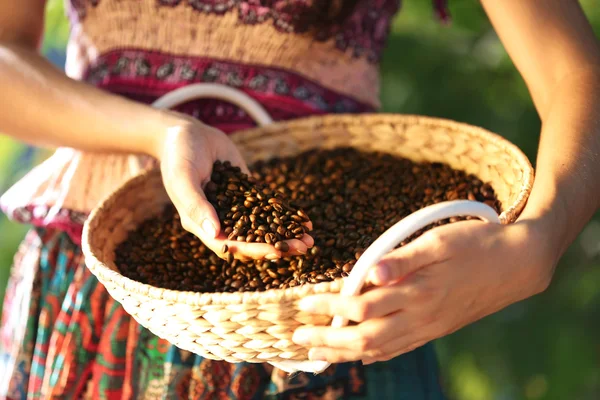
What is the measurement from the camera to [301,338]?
0.90 meters

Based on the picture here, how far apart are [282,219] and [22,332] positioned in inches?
25.8

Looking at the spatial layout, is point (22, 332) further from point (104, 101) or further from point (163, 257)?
point (104, 101)

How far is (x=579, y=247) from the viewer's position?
2.24 metres

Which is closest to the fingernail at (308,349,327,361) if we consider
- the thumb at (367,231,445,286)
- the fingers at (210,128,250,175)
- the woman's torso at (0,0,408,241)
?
the thumb at (367,231,445,286)

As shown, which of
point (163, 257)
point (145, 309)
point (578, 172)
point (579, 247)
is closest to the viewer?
point (145, 309)

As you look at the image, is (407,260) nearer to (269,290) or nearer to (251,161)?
(269,290)

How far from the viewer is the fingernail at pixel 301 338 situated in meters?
0.89

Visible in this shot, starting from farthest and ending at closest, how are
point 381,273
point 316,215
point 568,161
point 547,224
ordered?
point 316,215
point 568,161
point 547,224
point 381,273

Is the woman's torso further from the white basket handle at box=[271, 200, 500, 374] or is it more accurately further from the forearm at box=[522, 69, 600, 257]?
the white basket handle at box=[271, 200, 500, 374]

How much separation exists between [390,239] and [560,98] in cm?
53

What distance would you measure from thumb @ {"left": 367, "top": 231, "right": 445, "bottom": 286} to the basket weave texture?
0.26 ft

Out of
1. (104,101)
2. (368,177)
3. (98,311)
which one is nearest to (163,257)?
(98,311)

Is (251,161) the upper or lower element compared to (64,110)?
lower

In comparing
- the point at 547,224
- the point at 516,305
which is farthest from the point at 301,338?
the point at 516,305
